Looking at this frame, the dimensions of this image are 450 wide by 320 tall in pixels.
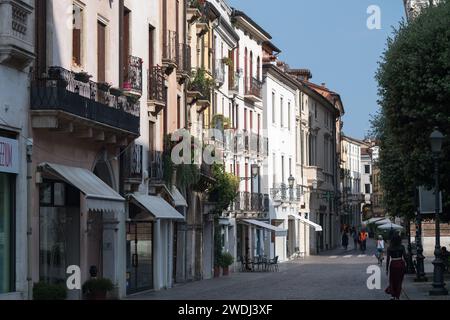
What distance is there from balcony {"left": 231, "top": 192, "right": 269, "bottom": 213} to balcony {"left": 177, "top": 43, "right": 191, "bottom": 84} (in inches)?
530

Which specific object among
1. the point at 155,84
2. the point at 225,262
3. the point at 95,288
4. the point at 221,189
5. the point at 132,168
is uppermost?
the point at 155,84

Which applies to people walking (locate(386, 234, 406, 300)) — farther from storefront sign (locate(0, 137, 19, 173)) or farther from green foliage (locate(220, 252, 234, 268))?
green foliage (locate(220, 252, 234, 268))

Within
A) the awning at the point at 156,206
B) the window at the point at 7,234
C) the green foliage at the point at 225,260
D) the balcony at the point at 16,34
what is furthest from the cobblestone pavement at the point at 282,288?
the balcony at the point at 16,34

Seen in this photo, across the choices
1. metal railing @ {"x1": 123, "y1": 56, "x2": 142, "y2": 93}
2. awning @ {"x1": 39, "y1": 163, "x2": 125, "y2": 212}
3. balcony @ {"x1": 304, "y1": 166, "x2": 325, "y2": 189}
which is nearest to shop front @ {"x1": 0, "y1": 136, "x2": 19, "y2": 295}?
awning @ {"x1": 39, "y1": 163, "x2": 125, "y2": 212}

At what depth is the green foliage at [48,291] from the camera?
74.2ft

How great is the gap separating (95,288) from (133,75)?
758cm

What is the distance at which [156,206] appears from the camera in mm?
32469

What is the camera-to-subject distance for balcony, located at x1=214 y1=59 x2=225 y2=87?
48969 millimetres

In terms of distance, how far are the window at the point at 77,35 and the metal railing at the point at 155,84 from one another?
7.40 meters

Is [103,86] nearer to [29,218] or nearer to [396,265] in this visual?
[29,218]

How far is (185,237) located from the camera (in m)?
40.5

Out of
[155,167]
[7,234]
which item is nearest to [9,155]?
[7,234]

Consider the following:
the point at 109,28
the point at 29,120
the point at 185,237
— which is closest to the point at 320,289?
the point at 185,237

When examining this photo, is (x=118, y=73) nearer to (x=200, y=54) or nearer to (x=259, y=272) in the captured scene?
(x=200, y=54)
